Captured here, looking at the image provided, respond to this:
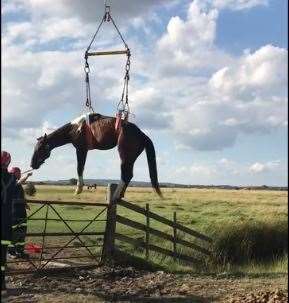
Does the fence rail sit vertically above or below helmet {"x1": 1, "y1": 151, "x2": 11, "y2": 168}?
below

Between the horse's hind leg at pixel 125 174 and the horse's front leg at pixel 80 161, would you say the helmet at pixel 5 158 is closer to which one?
the horse's front leg at pixel 80 161

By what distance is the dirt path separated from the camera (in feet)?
36.2

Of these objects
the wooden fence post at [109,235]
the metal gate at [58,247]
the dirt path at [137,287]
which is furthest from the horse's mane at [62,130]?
the wooden fence post at [109,235]

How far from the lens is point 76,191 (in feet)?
24.6

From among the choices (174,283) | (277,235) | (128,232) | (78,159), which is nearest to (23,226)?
(174,283)

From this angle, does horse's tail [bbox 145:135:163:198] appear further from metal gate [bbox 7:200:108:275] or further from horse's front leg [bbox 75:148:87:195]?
metal gate [bbox 7:200:108:275]

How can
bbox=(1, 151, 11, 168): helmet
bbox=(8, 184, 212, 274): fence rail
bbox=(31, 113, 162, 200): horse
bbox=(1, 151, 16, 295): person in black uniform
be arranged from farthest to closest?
1. bbox=(8, 184, 212, 274): fence rail
2. bbox=(1, 151, 11, 168): helmet
3. bbox=(1, 151, 16, 295): person in black uniform
4. bbox=(31, 113, 162, 200): horse

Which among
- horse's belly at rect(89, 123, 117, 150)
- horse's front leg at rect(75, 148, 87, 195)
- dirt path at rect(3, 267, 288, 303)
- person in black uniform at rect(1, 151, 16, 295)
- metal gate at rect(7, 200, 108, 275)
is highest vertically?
horse's belly at rect(89, 123, 117, 150)

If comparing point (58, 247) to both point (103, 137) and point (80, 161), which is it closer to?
point (80, 161)

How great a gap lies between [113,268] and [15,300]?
3.79m

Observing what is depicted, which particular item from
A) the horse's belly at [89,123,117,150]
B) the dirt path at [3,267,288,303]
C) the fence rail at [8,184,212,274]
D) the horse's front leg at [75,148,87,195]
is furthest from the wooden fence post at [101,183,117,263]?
the horse's belly at [89,123,117,150]

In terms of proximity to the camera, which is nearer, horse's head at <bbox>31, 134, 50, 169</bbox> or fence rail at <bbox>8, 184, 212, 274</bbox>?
horse's head at <bbox>31, 134, 50, 169</bbox>

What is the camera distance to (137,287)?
12406mm

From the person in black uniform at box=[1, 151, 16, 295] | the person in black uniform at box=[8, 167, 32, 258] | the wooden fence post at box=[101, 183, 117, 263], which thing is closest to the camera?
the person in black uniform at box=[1, 151, 16, 295]
